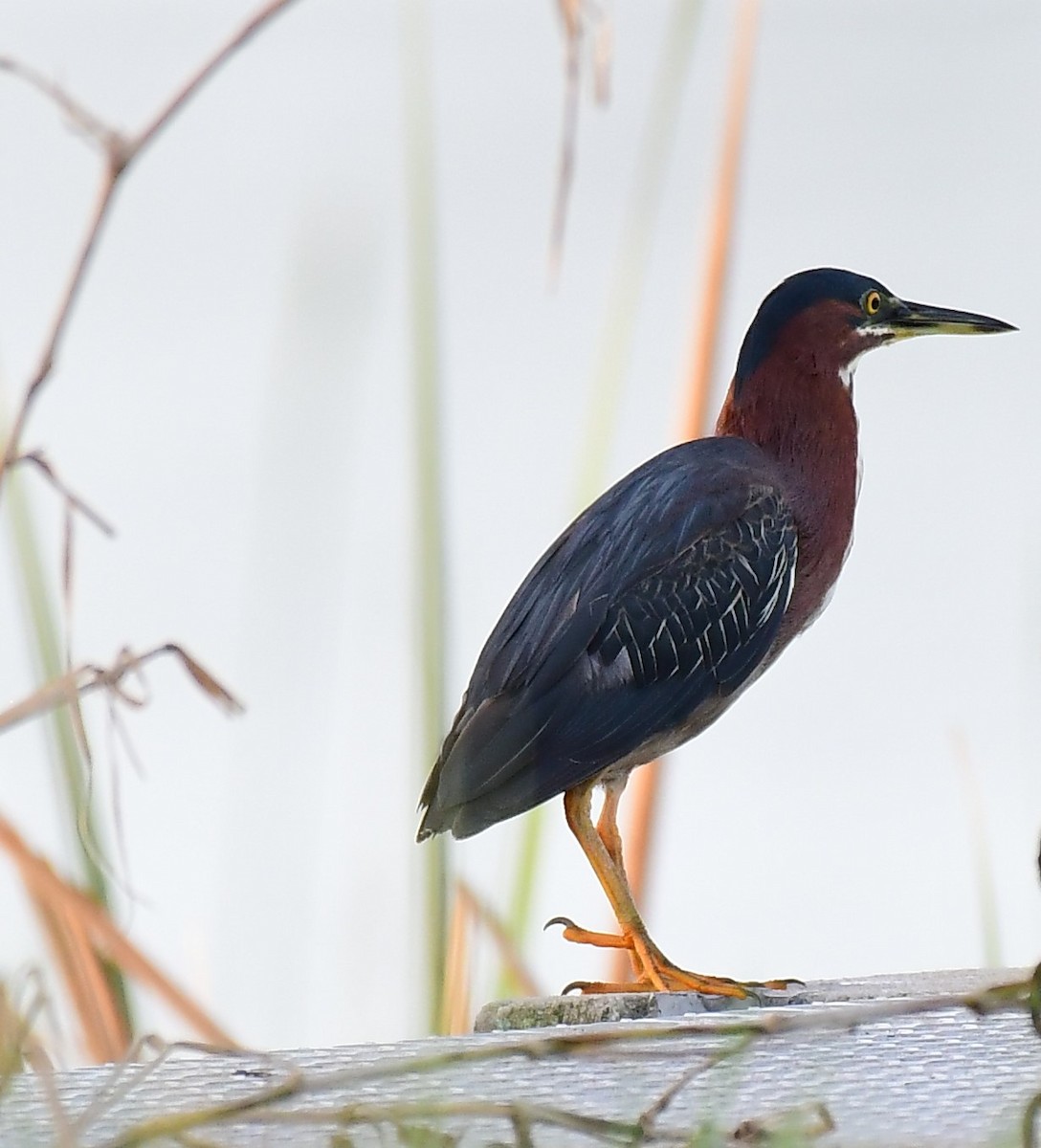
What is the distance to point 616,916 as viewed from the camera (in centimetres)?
203

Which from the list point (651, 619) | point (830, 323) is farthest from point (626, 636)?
point (830, 323)

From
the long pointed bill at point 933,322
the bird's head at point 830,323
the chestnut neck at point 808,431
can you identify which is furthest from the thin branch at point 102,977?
the long pointed bill at point 933,322

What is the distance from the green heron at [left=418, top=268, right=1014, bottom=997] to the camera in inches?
80.0

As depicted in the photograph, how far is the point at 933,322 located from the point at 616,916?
971 mm

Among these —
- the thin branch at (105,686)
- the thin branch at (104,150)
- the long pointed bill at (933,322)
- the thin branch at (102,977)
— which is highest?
the long pointed bill at (933,322)

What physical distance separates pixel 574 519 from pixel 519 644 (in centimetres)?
17

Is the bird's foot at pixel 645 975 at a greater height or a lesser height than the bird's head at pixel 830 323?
lesser

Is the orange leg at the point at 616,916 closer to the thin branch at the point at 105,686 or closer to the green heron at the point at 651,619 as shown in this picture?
the green heron at the point at 651,619

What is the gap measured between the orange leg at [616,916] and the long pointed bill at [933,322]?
76 centimetres

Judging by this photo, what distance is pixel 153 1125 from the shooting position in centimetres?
74

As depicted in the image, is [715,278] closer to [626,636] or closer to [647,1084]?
[626,636]

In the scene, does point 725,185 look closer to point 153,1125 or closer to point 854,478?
point 854,478

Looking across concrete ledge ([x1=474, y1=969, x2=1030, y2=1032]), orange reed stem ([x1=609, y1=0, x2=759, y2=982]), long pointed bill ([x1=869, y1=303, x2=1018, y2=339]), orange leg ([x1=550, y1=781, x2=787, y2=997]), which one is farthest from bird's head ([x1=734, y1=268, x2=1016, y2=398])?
concrete ledge ([x1=474, y1=969, x2=1030, y2=1032])

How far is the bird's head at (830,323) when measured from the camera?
2477 millimetres
